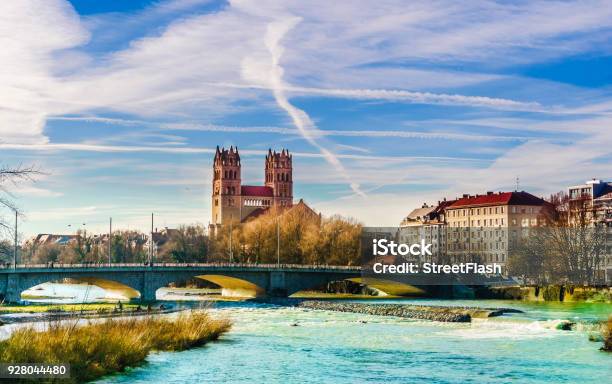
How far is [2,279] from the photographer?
268ft

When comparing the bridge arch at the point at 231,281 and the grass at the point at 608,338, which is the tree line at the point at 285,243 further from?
the grass at the point at 608,338

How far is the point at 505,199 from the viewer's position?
17100cm

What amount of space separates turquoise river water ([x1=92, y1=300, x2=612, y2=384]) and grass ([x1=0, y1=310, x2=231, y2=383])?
2.36ft

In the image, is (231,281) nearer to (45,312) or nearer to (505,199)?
(45,312)

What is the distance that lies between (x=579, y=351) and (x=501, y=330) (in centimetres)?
1345

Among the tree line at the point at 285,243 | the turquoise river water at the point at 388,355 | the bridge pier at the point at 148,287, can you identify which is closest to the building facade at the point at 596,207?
the tree line at the point at 285,243

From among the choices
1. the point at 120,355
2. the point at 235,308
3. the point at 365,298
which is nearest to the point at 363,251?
the point at 365,298

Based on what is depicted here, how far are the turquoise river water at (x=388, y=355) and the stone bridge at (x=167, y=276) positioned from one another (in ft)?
86.0

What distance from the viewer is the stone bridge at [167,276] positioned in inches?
3295

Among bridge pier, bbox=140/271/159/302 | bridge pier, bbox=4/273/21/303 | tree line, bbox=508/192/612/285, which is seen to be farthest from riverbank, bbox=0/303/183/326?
tree line, bbox=508/192/612/285

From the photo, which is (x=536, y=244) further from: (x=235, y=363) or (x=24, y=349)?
(x=24, y=349)

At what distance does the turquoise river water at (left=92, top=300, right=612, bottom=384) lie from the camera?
37062mm

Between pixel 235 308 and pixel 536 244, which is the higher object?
pixel 536 244

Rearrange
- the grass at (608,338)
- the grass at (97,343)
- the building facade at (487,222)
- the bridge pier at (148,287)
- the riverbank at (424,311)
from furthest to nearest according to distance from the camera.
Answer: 1. the building facade at (487,222)
2. the bridge pier at (148,287)
3. the riverbank at (424,311)
4. the grass at (608,338)
5. the grass at (97,343)
